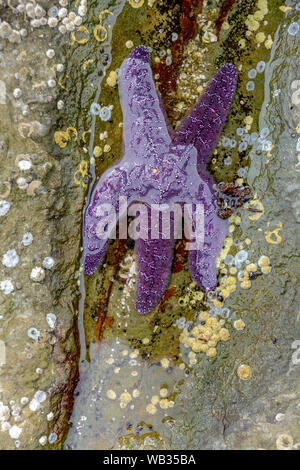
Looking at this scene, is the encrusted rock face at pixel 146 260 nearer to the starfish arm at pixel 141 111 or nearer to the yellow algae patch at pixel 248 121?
the yellow algae patch at pixel 248 121

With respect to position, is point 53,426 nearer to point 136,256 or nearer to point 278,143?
point 136,256

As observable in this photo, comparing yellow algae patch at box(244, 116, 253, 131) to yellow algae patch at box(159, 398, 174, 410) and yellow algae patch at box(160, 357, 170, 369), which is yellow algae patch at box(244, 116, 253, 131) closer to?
yellow algae patch at box(160, 357, 170, 369)

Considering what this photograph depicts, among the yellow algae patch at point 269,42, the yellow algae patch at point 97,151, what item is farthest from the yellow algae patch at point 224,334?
the yellow algae patch at point 269,42

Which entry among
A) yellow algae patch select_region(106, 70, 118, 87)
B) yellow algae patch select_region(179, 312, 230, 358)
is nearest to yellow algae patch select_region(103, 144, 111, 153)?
yellow algae patch select_region(106, 70, 118, 87)

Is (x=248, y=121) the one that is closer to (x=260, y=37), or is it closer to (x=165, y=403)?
(x=260, y=37)

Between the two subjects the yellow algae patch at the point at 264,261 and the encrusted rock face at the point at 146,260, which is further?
the yellow algae patch at the point at 264,261

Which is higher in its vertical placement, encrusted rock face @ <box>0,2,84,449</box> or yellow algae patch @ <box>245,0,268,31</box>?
yellow algae patch @ <box>245,0,268,31</box>
